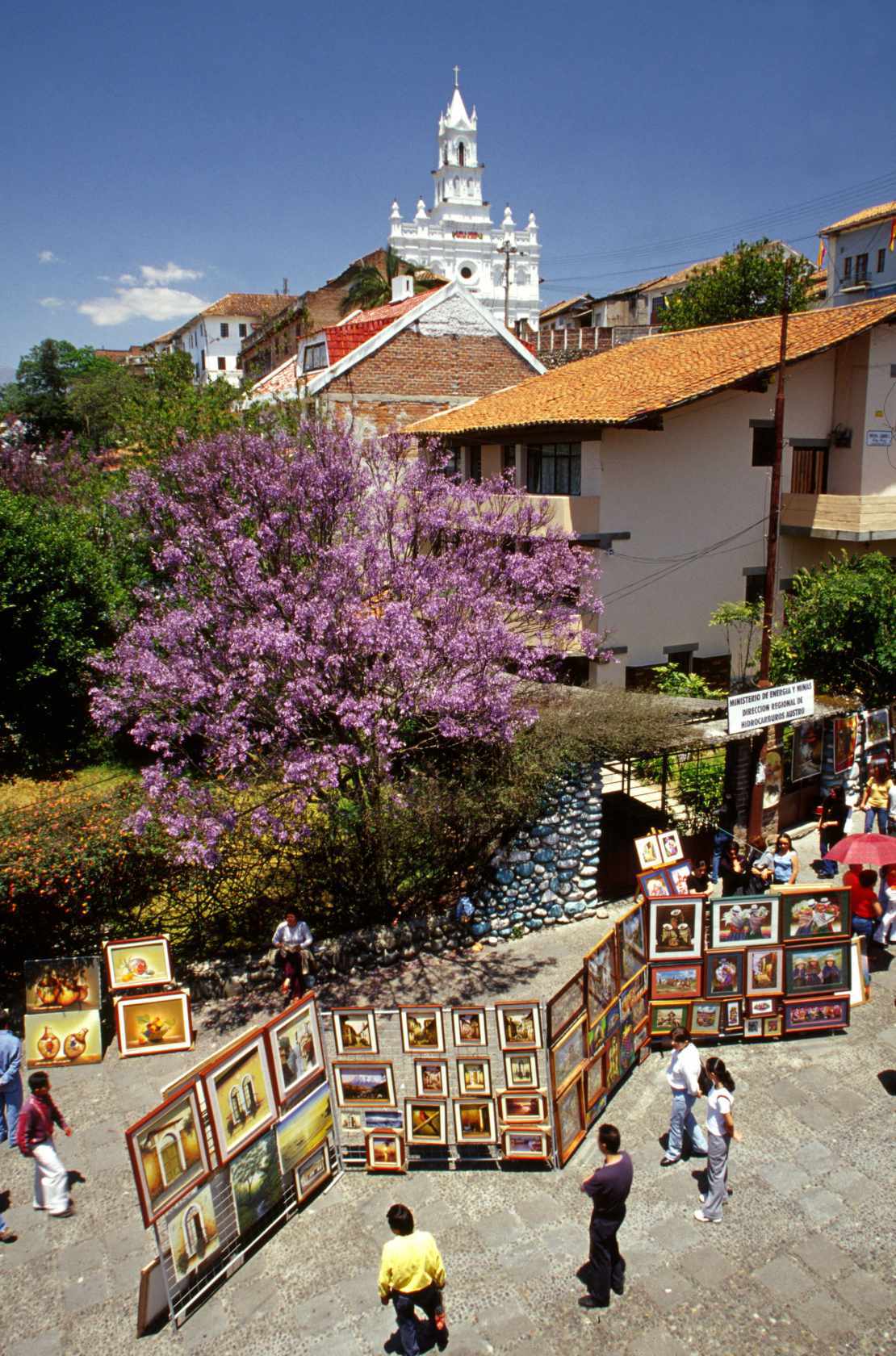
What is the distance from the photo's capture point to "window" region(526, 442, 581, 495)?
21.8 metres

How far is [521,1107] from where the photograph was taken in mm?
8898

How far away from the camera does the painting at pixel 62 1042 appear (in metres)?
10.7

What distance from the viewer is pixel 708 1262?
7812mm

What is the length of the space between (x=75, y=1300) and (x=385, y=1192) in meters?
2.76

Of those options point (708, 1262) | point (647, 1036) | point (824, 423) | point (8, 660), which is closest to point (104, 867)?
point (647, 1036)

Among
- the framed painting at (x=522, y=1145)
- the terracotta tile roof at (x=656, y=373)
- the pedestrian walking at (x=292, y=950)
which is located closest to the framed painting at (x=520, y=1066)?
the framed painting at (x=522, y=1145)

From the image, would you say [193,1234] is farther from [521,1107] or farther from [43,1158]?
[521,1107]

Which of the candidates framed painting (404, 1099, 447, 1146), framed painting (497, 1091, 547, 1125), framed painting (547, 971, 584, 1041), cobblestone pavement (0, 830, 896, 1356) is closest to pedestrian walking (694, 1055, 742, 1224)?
cobblestone pavement (0, 830, 896, 1356)

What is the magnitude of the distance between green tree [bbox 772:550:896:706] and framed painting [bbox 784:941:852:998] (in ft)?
26.4

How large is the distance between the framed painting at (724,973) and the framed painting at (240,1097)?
5207 mm

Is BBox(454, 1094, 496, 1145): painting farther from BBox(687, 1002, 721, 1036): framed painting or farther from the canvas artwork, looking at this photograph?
BBox(687, 1002, 721, 1036): framed painting

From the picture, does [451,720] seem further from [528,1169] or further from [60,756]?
[60,756]

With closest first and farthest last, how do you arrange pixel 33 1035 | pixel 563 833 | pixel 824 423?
pixel 33 1035, pixel 563 833, pixel 824 423

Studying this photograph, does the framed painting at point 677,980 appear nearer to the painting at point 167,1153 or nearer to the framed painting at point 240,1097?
the framed painting at point 240,1097
